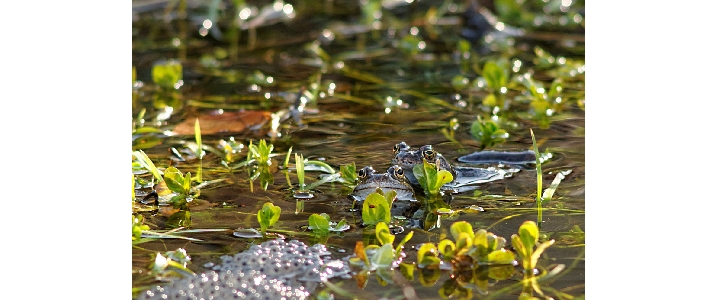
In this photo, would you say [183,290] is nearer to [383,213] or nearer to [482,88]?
[383,213]

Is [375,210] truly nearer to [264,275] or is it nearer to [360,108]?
[264,275]

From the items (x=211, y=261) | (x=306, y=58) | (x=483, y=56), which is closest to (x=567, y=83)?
(x=483, y=56)

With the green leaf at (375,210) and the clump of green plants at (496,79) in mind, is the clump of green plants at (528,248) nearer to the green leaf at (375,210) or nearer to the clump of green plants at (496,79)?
the green leaf at (375,210)

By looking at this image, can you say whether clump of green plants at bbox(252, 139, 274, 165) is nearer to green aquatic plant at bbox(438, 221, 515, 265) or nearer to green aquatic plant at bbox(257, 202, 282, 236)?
green aquatic plant at bbox(257, 202, 282, 236)

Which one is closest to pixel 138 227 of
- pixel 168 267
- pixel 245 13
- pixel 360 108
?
pixel 168 267

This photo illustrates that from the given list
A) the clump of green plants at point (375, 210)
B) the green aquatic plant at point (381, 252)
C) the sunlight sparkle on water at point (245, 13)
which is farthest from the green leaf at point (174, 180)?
the sunlight sparkle on water at point (245, 13)

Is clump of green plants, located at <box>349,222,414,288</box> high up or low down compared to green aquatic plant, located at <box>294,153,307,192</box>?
down

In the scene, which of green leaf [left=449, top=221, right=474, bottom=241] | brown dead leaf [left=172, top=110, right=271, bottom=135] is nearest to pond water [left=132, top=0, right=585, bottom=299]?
brown dead leaf [left=172, top=110, right=271, bottom=135]
